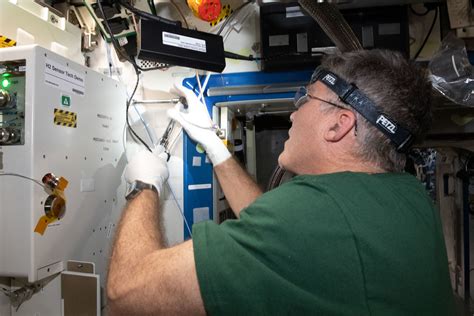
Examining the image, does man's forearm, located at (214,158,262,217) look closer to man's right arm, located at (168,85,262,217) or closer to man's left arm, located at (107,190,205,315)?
man's right arm, located at (168,85,262,217)

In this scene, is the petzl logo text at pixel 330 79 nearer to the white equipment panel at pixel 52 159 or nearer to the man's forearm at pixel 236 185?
the man's forearm at pixel 236 185

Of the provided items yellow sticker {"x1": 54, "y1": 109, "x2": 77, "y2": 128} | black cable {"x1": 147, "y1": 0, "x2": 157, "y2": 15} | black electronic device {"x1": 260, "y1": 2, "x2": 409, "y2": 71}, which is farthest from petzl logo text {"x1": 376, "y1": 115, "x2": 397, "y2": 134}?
black cable {"x1": 147, "y1": 0, "x2": 157, "y2": 15}

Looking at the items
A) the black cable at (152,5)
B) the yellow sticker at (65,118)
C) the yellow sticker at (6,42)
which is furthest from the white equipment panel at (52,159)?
the black cable at (152,5)

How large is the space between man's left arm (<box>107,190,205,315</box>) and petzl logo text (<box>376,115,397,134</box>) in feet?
1.80

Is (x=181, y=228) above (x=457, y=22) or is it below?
below

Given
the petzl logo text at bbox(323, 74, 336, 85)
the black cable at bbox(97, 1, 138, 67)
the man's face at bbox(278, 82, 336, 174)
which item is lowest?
the man's face at bbox(278, 82, 336, 174)

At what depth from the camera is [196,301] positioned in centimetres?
66

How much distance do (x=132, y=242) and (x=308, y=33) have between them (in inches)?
37.4

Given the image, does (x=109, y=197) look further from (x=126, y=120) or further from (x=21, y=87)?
(x=21, y=87)

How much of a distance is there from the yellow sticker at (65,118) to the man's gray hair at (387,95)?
81 centimetres

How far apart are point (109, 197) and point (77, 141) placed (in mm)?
288

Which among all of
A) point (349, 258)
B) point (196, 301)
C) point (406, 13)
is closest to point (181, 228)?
point (196, 301)

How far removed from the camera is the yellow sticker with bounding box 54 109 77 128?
98cm

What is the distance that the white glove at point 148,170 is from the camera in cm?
114
